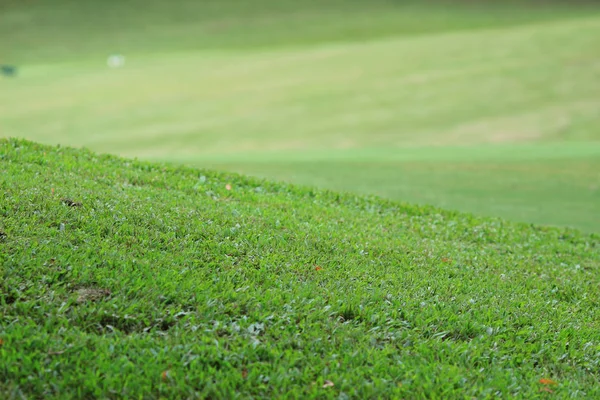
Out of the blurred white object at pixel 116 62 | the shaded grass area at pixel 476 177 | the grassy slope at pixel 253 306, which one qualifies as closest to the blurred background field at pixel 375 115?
the shaded grass area at pixel 476 177

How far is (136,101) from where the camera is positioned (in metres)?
31.9

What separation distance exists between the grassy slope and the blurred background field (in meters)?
6.92

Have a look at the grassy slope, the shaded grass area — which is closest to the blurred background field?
the shaded grass area

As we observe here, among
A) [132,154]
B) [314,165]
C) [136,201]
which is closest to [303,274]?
[136,201]

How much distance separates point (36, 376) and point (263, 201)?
18.4 ft

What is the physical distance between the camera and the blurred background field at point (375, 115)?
17.3 metres

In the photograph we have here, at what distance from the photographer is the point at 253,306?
5.70 m

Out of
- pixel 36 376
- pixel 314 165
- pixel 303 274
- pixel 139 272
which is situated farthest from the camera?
pixel 314 165

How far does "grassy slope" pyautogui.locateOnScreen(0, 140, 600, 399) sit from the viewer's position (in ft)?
15.6

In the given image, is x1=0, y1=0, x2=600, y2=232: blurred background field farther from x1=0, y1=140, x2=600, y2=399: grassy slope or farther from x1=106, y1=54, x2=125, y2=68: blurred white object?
x1=0, y1=140, x2=600, y2=399: grassy slope

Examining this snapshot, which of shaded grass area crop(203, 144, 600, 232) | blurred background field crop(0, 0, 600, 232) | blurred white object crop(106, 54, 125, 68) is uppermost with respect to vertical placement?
blurred white object crop(106, 54, 125, 68)

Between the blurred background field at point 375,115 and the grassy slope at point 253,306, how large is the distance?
6921 mm

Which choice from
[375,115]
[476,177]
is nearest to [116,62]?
[375,115]

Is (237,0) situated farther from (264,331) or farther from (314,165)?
(264,331)
